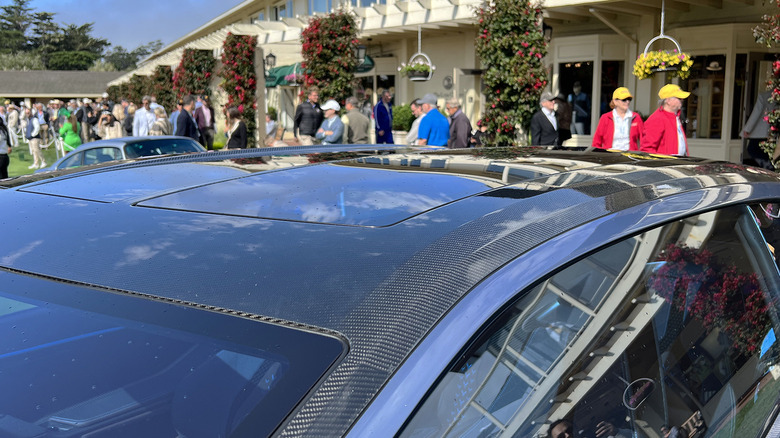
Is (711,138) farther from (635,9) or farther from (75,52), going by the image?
(75,52)

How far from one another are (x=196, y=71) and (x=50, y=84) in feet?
204

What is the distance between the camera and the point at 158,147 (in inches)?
413

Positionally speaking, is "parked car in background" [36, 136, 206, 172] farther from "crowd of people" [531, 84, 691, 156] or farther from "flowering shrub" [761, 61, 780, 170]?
"flowering shrub" [761, 61, 780, 170]

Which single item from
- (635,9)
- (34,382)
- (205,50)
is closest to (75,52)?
(205,50)

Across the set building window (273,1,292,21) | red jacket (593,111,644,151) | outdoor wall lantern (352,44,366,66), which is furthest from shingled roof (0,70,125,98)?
red jacket (593,111,644,151)

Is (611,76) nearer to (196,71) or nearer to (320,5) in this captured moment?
(196,71)

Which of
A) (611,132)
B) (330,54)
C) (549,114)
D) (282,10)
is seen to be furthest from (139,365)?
(282,10)

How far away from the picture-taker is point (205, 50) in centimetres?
2302

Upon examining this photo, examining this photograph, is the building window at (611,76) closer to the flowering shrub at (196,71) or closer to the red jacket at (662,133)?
the red jacket at (662,133)

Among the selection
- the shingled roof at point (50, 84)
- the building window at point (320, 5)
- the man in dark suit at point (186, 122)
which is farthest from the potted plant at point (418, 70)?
the shingled roof at point (50, 84)

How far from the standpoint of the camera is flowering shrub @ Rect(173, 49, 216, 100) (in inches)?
904

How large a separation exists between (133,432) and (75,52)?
134303 mm

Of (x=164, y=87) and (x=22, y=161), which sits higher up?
(x=164, y=87)

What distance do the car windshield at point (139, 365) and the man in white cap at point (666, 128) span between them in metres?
7.62
